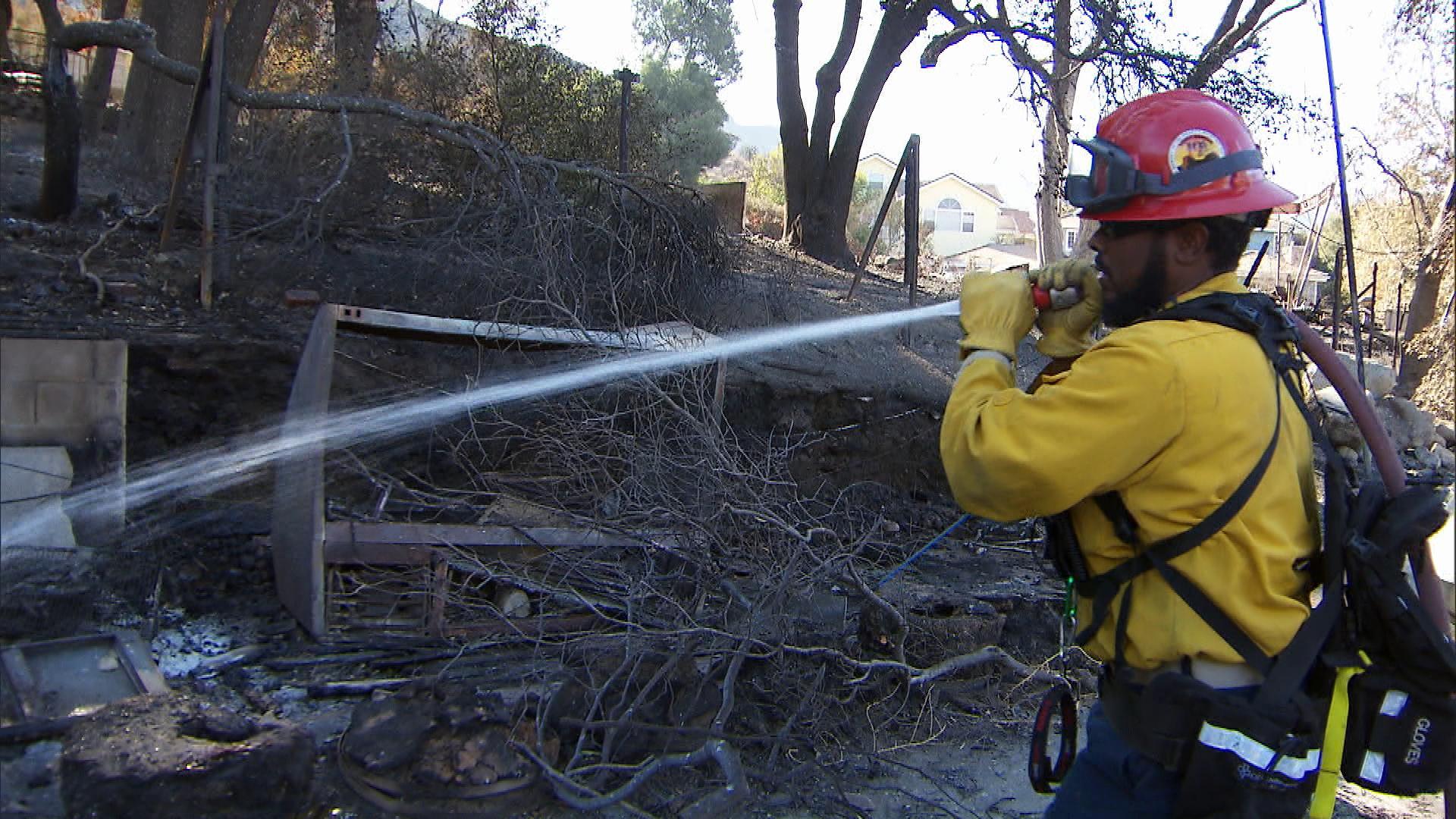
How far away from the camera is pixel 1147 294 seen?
2.21 metres

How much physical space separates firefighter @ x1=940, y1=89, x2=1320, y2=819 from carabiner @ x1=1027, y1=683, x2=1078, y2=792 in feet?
0.64

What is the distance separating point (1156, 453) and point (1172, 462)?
3cm

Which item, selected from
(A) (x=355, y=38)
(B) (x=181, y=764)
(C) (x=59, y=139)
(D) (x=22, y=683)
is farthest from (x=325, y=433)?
(A) (x=355, y=38)

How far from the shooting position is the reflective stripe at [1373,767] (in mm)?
2027

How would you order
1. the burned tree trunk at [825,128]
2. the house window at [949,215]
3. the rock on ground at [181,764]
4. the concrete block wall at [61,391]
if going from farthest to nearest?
the house window at [949,215]
the burned tree trunk at [825,128]
the concrete block wall at [61,391]
the rock on ground at [181,764]

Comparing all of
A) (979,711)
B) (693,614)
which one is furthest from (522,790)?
(979,711)

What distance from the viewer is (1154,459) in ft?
6.45

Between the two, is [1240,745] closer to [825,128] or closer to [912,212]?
[912,212]

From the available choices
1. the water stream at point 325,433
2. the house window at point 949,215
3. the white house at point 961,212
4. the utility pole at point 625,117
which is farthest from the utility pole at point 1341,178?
the house window at point 949,215

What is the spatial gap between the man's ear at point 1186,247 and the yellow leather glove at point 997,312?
0.32 m

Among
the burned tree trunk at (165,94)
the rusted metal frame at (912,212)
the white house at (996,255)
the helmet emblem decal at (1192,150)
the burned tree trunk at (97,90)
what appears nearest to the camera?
the helmet emblem decal at (1192,150)

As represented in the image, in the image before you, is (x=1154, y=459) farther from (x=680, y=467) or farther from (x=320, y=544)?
(x=320, y=544)

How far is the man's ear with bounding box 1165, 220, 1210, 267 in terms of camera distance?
217cm

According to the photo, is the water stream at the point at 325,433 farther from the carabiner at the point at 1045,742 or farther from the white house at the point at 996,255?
the white house at the point at 996,255
